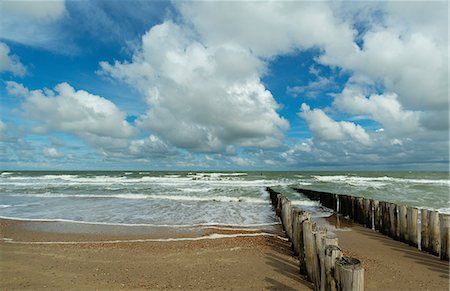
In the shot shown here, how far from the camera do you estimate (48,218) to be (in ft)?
48.2

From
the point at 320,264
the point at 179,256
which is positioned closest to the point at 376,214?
the point at 179,256

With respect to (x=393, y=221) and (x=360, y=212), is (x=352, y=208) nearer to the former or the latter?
(x=360, y=212)

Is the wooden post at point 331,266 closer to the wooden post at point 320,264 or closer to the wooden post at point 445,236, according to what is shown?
the wooden post at point 320,264

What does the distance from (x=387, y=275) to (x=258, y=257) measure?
276cm

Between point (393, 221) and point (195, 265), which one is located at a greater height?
point (393, 221)

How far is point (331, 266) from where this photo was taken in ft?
14.4

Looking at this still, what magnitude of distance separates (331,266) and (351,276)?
0.78m

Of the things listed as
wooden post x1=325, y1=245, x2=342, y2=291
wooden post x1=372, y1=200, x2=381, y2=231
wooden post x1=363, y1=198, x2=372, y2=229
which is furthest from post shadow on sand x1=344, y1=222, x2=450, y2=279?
wooden post x1=325, y1=245, x2=342, y2=291

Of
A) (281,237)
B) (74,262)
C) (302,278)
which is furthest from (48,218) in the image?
(302,278)

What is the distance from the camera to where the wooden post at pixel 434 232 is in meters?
8.23

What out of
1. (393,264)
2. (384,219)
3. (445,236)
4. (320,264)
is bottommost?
(393,264)

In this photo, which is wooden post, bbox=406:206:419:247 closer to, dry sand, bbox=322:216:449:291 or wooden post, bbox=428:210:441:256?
dry sand, bbox=322:216:449:291

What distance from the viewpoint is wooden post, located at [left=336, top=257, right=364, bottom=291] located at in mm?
3609

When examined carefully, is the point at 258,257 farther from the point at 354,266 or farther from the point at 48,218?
the point at 48,218
